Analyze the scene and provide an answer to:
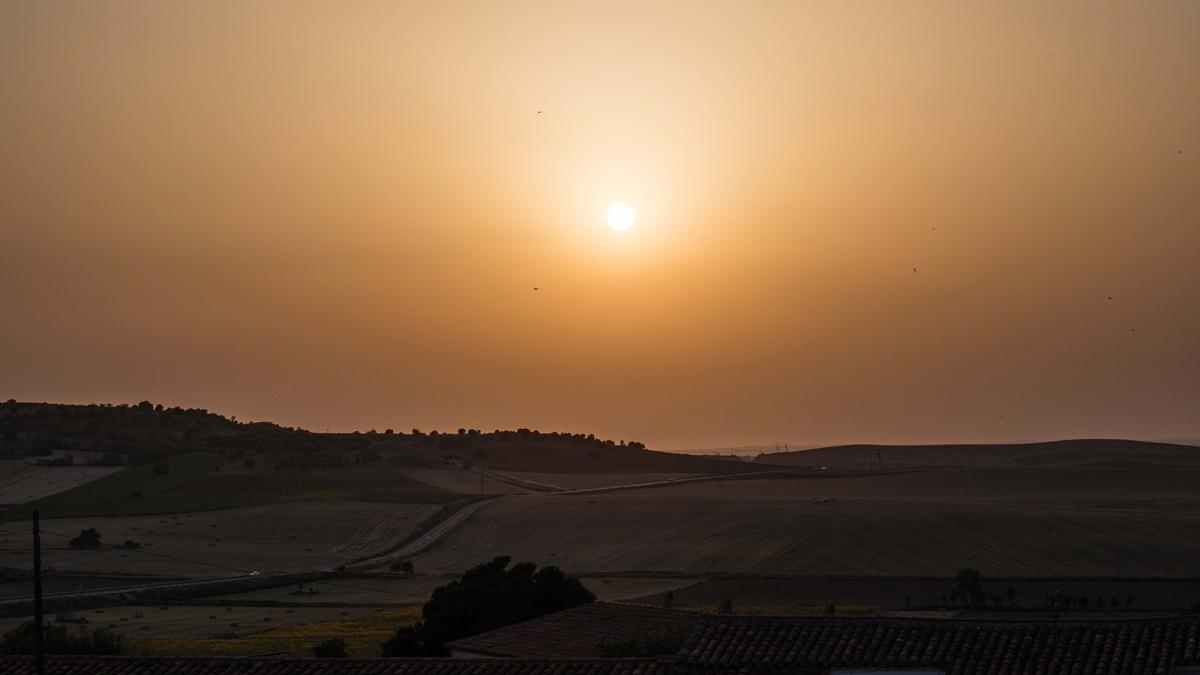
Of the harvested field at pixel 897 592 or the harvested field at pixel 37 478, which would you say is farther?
the harvested field at pixel 37 478

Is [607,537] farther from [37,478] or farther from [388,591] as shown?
[37,478]

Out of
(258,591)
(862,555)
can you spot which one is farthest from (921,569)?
(258,591)

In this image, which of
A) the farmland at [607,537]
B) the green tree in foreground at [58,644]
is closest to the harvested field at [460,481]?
the farmland at [607,537]

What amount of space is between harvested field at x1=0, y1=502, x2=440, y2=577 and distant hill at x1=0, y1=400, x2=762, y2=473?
3801cm

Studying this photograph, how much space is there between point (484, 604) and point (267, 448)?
125232 millimetres

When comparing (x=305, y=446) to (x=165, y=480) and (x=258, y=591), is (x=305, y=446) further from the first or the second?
(x=258, y=591)

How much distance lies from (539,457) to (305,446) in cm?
2841

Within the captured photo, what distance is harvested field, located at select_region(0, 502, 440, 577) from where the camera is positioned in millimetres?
89062

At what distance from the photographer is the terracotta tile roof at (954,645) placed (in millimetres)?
28609

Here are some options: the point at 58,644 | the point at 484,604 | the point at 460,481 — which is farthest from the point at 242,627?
the point at 460,481

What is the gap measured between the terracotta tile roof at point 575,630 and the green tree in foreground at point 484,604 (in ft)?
5.69

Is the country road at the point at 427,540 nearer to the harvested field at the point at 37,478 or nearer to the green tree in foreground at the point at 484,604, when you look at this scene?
the harvested field at the point at 37,478

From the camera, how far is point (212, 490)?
132 m

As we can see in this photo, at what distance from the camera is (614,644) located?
133 ft
